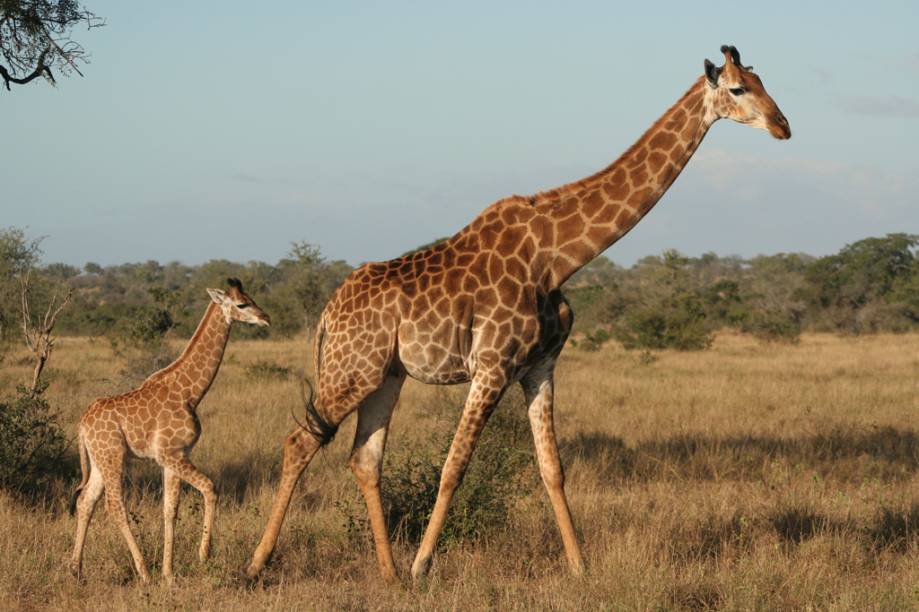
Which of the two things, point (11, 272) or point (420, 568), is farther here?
point (11, 272)

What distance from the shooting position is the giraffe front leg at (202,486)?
6.35m

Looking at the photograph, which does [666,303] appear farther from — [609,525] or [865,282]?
[609,525]

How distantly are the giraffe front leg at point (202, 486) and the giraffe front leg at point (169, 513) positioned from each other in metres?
0.05

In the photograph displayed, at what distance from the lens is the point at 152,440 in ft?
21.7

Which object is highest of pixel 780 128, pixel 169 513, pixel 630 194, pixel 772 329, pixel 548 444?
pixel 780 128

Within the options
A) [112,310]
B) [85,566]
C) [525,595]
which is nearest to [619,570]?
[525,595]

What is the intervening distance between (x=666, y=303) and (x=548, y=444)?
26.1 meters

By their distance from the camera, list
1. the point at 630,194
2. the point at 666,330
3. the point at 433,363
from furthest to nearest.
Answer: the point at 666,330 < the point at 630,194 < the point at 433,363

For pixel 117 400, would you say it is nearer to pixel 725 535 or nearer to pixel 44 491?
pixel 44 491

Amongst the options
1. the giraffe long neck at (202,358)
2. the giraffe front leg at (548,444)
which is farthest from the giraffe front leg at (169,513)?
the giraffe front leg at (548,444)

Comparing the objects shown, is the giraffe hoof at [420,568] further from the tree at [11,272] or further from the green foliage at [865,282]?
the green foliage at [865,282]

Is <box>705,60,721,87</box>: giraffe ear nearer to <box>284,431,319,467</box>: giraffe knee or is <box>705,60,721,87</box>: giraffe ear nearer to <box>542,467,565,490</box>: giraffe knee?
<box>542,467,565,490</box>: giraffe knee

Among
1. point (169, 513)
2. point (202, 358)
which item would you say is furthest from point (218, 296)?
point (169, 513)

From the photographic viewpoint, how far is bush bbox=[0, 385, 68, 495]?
833cm
